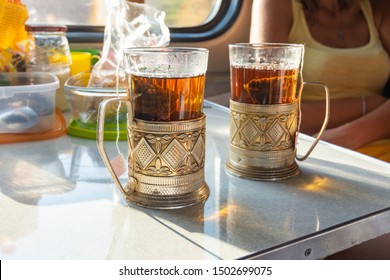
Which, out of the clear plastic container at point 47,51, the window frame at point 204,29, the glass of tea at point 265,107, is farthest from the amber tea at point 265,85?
the window frame at point 204,29

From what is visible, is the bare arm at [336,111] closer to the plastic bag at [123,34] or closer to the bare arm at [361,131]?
the bare arm at [361,131]

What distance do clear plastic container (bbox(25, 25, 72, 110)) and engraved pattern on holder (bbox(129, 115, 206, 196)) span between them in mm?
674

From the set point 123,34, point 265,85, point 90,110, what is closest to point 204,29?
point 123,34

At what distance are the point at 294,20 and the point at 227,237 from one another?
48.5 inches

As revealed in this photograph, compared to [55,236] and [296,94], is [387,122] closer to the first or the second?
[296,94]

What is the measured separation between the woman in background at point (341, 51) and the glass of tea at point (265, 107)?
0.78 metres

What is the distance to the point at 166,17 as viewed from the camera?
6.55 ft

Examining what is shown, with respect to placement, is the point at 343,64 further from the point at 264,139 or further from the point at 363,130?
the point at 264,139

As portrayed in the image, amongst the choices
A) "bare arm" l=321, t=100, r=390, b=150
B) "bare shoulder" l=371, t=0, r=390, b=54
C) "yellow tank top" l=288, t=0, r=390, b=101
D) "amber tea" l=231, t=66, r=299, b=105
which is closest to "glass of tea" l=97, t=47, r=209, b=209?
"amber tea" l=231, t=66, r=299, b=105

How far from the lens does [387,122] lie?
161cm

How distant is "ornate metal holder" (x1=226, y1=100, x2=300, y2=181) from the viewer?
0.81 meters

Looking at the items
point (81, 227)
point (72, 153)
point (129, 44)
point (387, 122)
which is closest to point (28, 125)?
point (72, 153)

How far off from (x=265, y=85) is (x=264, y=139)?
9 centimetres

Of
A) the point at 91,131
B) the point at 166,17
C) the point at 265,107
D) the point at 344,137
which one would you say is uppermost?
the point at 166,17
